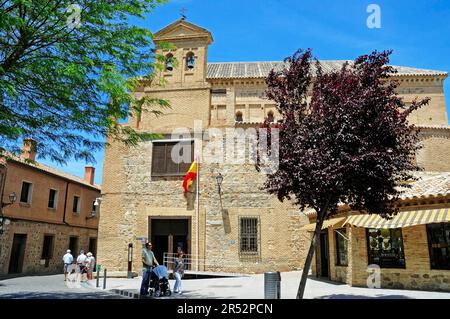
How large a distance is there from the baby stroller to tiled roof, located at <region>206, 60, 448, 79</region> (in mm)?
18435

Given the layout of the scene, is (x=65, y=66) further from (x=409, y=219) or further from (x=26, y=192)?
(x=26, y=192)

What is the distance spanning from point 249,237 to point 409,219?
8501 mm

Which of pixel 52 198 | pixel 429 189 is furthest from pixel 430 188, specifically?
pixel 52 198

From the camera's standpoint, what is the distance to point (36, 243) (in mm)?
23062

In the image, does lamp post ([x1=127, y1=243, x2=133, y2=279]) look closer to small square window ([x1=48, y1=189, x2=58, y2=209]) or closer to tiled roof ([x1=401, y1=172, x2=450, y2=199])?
small square window ([x1=48, y1=189, x2=58, y2=209])

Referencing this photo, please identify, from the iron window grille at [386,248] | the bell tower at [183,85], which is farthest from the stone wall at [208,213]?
the iron window grille at [386,248]

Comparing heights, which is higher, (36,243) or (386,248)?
(386,248)

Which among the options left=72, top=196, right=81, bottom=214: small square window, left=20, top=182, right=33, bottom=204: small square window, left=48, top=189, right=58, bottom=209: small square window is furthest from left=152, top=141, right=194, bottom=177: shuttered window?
left=72, top=196, right=81, bottom=214: small square window

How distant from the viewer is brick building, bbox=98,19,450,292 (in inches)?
687

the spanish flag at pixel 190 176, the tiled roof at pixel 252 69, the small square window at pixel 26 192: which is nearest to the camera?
the spanish flag at pixel 190 176

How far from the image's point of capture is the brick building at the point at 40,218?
→ 2109cm

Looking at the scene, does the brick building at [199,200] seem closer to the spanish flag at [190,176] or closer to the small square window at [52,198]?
the spanish flag at [190,176]

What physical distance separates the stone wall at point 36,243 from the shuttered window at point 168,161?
33.0ft

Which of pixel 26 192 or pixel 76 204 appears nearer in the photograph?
pixel 26 192
